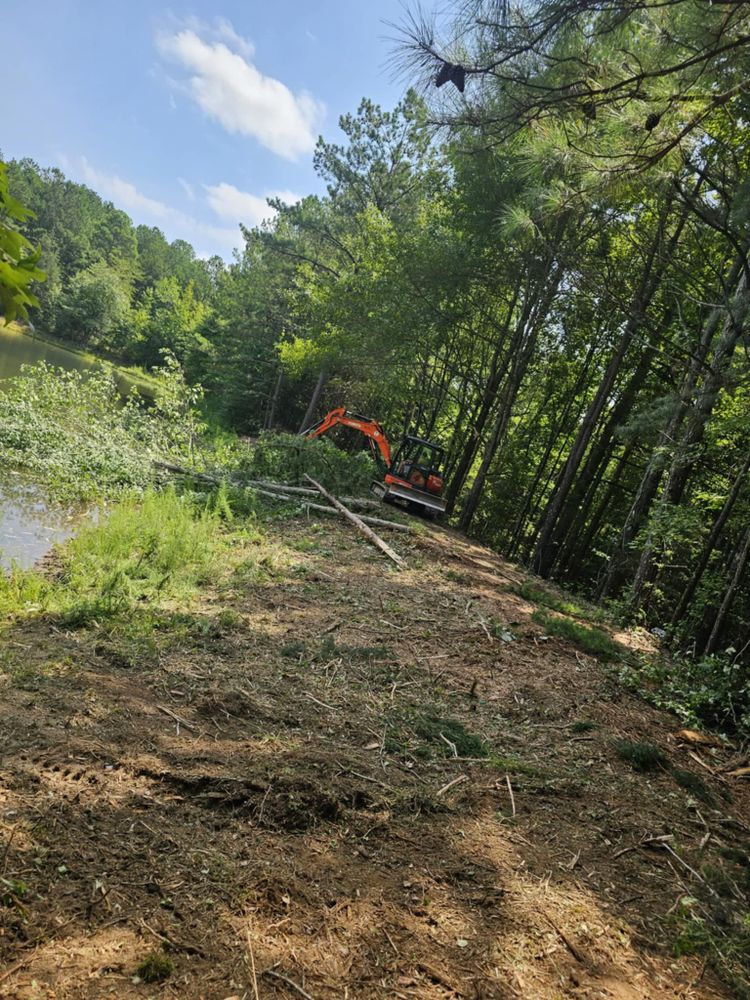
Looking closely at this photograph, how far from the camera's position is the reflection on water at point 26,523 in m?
7.63

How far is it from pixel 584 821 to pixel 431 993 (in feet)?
5.48

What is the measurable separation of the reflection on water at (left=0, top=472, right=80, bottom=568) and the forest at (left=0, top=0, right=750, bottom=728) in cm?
577

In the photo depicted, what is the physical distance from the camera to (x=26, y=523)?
8.84m

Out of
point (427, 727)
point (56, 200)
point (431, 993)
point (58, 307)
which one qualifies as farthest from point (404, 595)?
point (56, 200)

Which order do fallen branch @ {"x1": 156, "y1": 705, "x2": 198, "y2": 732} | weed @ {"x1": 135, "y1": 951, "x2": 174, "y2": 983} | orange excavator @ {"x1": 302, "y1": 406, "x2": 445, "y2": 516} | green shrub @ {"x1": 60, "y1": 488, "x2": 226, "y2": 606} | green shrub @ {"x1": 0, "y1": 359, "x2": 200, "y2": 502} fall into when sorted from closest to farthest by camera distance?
weed @ {"x1": 135, "y1": 951, "x2": 174, "y2": 983} < fallen branch @ {"x1": 156, "y1": 705, "x2": 198, "y2": 732} < green shrub @ {"x1": 60, "y1": 488, "x2": 226, "y2": 606} < green shrub @ {"x1": 0, "y1": 359, "x2": 200, "y2": 502} < orange excavator @ {"x1": 302, "y1": 406, "x2": 445, "y2": 516}

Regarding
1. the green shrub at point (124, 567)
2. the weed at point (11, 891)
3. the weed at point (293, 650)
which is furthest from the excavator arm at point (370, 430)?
the weed at point (11, 891)

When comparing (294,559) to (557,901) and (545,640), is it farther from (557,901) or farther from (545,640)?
(557,901)

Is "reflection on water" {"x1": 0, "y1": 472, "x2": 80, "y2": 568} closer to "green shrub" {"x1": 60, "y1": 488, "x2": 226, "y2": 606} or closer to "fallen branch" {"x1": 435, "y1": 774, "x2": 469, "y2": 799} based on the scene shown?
"green shrub" {"x1": 60, "y1": 488, "x2": 226, "y2": 606}

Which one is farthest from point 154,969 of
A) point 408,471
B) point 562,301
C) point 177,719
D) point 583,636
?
point 562,301

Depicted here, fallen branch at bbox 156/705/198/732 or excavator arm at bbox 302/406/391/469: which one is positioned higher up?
excavator arm at bbox 302/406/391/469

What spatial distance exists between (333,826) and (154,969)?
113 centimetres

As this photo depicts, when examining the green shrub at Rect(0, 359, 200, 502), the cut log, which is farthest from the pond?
the cut log

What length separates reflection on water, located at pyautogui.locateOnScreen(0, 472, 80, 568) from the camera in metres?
7.63

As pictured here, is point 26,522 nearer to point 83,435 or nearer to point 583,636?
point 83,435
